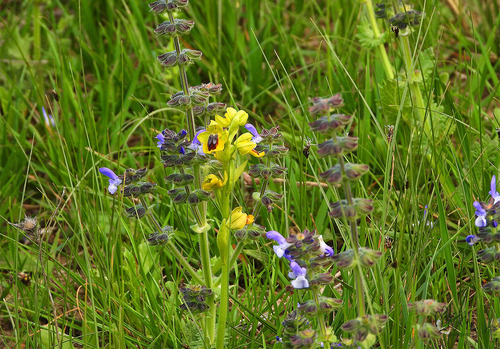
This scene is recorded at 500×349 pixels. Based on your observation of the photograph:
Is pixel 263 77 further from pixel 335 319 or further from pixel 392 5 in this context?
pixel 335 319

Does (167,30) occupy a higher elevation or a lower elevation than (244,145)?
higher

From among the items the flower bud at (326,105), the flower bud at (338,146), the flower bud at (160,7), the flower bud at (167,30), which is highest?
the flower bud at (160,7)

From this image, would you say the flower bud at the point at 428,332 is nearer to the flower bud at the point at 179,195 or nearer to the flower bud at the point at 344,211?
the flower bud at the point at 344,211

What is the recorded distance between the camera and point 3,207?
2.70 meters

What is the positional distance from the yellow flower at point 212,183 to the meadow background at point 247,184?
26 centimetres

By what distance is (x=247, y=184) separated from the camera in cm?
294

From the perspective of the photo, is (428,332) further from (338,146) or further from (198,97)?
(198,97)

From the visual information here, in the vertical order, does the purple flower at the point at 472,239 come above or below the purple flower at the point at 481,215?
below

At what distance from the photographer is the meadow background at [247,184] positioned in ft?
Result: 6.08

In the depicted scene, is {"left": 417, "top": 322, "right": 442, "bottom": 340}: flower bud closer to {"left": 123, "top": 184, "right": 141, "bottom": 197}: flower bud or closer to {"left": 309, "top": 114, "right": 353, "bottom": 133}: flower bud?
{"left": 309, "top": 114, "right": 353, "bottom": 133}: flower bud

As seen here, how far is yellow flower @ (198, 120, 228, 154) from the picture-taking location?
1.63 meters

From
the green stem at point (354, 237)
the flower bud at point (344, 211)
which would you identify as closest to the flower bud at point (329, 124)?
the green stem at point (354, 237)

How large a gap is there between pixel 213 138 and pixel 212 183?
0.13 m

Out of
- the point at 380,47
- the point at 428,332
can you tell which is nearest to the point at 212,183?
the point at 428,332
